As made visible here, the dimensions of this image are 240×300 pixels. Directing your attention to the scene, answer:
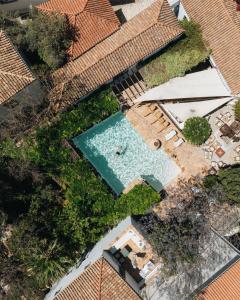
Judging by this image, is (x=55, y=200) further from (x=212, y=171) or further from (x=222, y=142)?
(x=222, y=142)

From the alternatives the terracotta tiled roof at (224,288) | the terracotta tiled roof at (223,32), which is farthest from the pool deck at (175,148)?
the terracotta tiled roof at (224,288)

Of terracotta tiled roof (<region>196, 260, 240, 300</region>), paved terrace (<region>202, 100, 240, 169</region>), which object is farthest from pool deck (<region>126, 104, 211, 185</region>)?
terracotta tiled roof (<region>196, 260, 240, 300</region>)

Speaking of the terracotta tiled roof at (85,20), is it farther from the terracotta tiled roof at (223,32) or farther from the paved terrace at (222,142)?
the paved terrace at (222,142)

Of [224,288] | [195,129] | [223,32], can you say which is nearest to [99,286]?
[224,288]

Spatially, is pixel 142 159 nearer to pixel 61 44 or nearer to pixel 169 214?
pixel 169 214

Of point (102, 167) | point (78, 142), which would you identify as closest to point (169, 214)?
point (102, 167)
